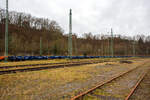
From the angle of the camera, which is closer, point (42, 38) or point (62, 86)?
point (62, 86)

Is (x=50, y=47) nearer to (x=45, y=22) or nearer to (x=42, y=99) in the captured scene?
(x=45, y=22)

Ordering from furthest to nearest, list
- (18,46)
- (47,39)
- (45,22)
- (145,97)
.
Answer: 1. (45,22)
2. (47,39)
3. (18,46)
4. (145,97)

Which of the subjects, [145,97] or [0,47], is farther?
[0,47]

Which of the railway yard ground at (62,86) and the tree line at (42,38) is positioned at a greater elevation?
the tree line at (42,38)

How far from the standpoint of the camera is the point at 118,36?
124m

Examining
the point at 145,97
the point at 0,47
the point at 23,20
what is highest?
the point at 23,20

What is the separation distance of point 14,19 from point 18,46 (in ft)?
120

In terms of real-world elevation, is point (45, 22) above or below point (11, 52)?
above

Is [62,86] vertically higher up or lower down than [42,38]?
lower down

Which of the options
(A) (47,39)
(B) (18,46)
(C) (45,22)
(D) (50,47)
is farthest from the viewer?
(C) (45,22)

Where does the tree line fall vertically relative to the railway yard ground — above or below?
above

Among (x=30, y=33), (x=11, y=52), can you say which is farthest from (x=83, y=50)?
(x=11, y=52)

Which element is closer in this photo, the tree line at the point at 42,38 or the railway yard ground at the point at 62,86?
the railway yard ground at the point at 62,86

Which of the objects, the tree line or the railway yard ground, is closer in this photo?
the railway yard ground
